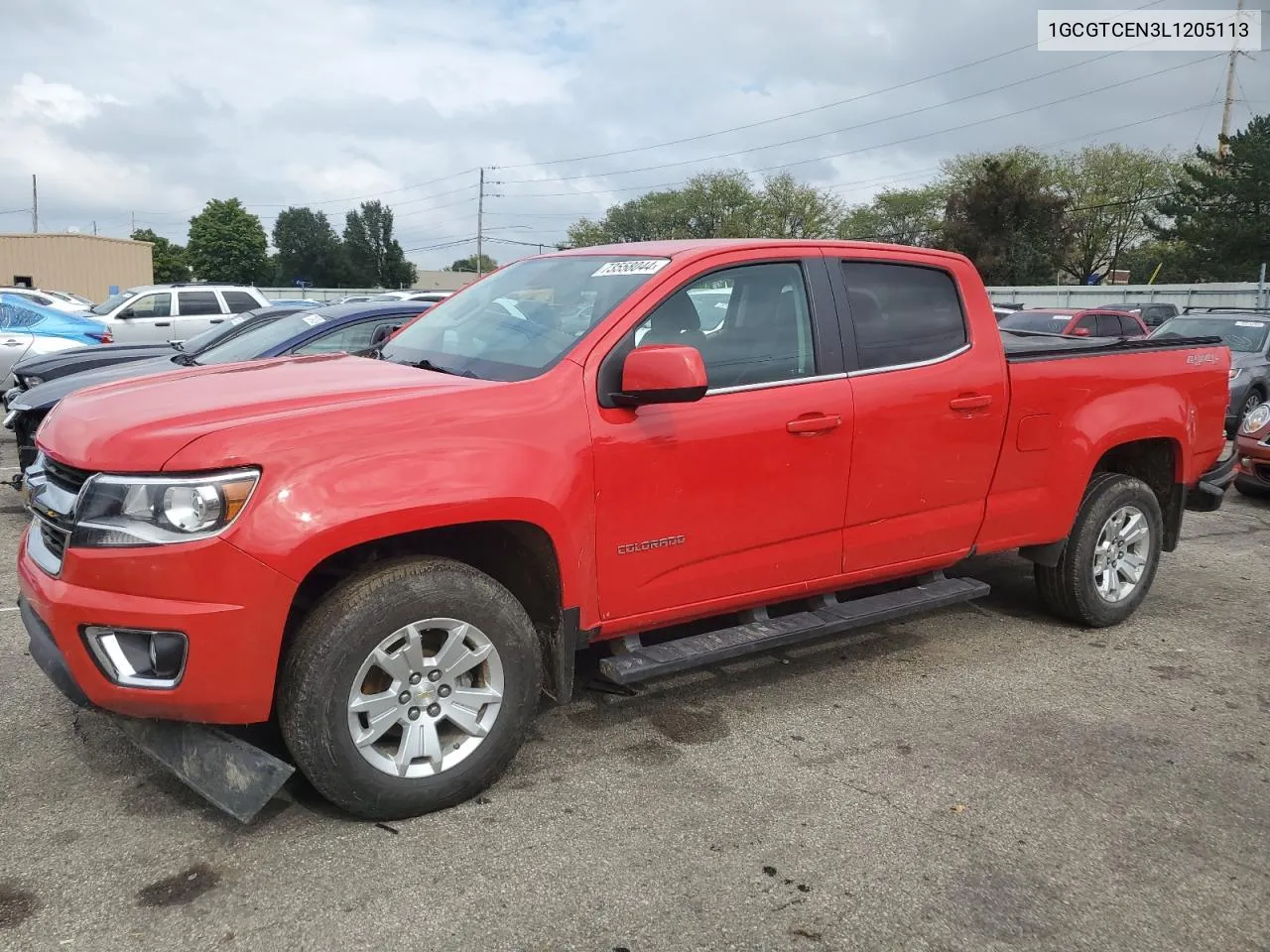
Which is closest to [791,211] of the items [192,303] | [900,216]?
[900,216]

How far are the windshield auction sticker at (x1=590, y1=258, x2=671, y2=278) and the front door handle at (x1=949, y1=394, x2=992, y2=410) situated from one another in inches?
56.4

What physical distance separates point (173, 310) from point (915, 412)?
59.4 feet

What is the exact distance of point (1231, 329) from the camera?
13.1m

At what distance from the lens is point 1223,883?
2.98m

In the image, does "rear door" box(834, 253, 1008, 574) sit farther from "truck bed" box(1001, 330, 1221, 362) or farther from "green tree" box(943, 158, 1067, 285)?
"green tree" box(943, 158, 1067, 285)

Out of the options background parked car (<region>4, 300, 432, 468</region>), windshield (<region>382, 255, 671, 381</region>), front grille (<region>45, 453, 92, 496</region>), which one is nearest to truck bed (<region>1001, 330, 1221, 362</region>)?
windshield (<region>382, 255, 671, 381</region>)

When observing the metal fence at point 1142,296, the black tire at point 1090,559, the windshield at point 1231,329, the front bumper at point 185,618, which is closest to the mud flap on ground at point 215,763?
the front bumper at point 185,618

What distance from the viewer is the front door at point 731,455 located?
11.4 ft

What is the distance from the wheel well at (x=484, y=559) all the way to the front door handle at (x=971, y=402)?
198 cm

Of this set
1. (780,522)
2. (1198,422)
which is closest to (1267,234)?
(1198,422)

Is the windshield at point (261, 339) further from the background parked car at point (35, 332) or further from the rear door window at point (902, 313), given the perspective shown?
the background parked car at point (35, 332)

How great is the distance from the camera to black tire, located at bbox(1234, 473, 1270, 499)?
8.88 metres

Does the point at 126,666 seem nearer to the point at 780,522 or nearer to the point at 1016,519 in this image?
the point at 780,522

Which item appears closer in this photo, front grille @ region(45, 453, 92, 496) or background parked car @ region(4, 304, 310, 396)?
front grille @ region(45, 453, 92, 496)
